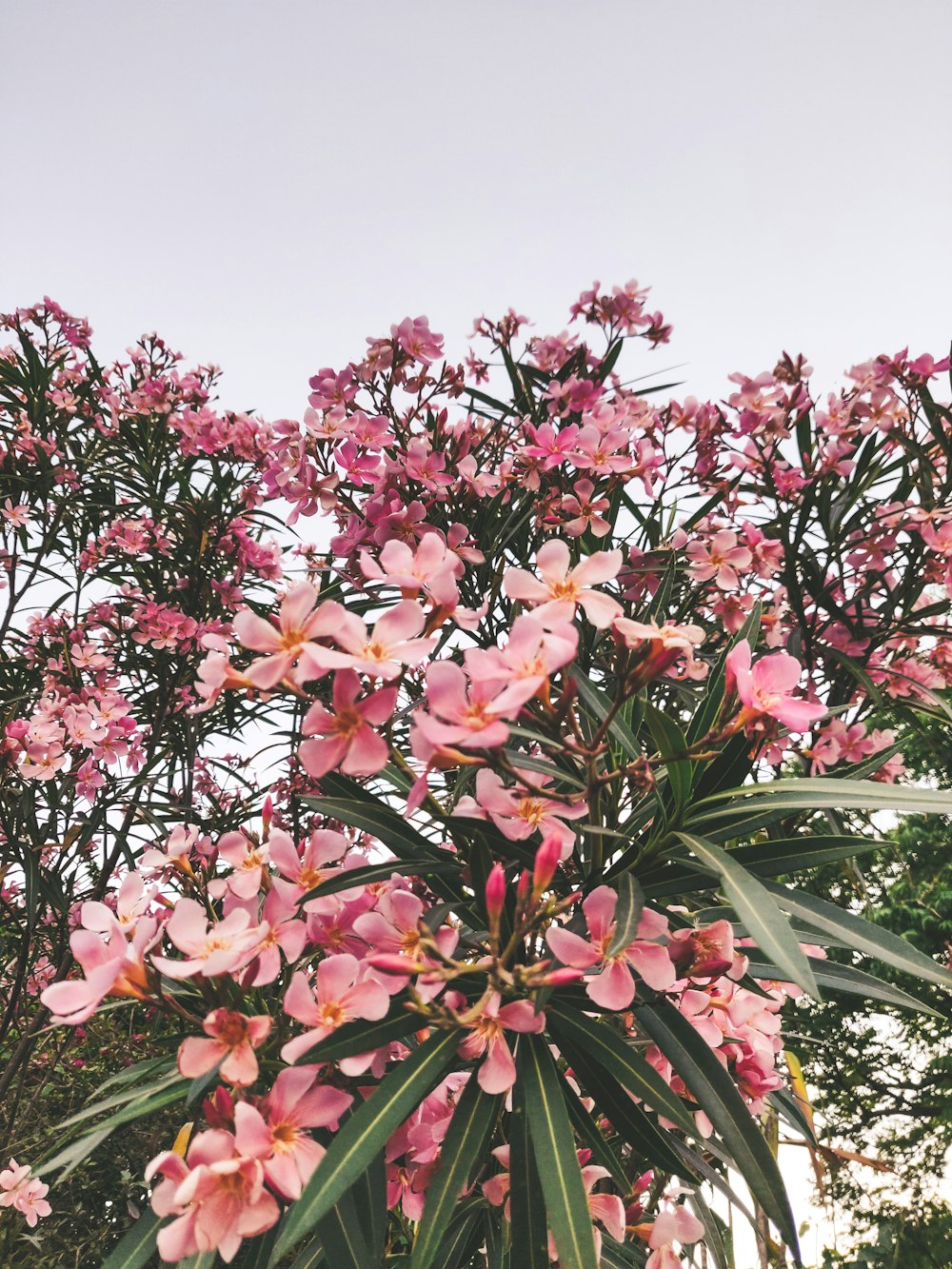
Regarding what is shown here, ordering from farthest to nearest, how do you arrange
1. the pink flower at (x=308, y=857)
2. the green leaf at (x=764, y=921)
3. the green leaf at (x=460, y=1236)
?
1. the green leaf at (x=460, y=1236)
2. the pink flower at (x=308, y=857)
3. the green leaf at (x=764, y=921)

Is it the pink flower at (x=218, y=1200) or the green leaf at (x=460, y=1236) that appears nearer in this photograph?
the pink flower at (x=218, y=1200)

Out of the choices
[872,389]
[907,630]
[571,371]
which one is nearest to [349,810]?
[571,371]

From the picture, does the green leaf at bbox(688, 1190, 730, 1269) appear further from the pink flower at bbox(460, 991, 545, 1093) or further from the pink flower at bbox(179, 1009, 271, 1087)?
the pink flower at bbox(179, 1009, 271, 1087)

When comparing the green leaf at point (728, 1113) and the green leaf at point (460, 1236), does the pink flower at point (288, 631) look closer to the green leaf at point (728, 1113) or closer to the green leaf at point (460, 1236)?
the green leaf at point (728, 1113)

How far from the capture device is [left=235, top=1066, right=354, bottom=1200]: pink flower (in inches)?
21.4

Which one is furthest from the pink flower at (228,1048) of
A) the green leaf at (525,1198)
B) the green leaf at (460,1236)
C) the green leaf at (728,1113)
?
the green leaf at (460,1236)

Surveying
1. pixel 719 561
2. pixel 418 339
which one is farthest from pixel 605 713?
pixel 418 339

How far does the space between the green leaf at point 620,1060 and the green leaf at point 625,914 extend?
0.10 meters

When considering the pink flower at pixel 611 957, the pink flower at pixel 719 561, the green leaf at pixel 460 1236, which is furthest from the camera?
the pink flower at pixel 719 561

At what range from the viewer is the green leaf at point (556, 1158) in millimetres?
566

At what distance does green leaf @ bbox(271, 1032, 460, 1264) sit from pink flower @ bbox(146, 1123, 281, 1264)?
0.03 meters

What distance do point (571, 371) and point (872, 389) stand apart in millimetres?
702

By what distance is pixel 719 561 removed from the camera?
1589 millimetres

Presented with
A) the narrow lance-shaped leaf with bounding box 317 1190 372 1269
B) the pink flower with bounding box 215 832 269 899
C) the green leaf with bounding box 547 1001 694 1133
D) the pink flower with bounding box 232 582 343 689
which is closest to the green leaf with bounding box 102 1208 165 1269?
the narrow lance-shaped leaf with bounding box 317 1190 372 1269
